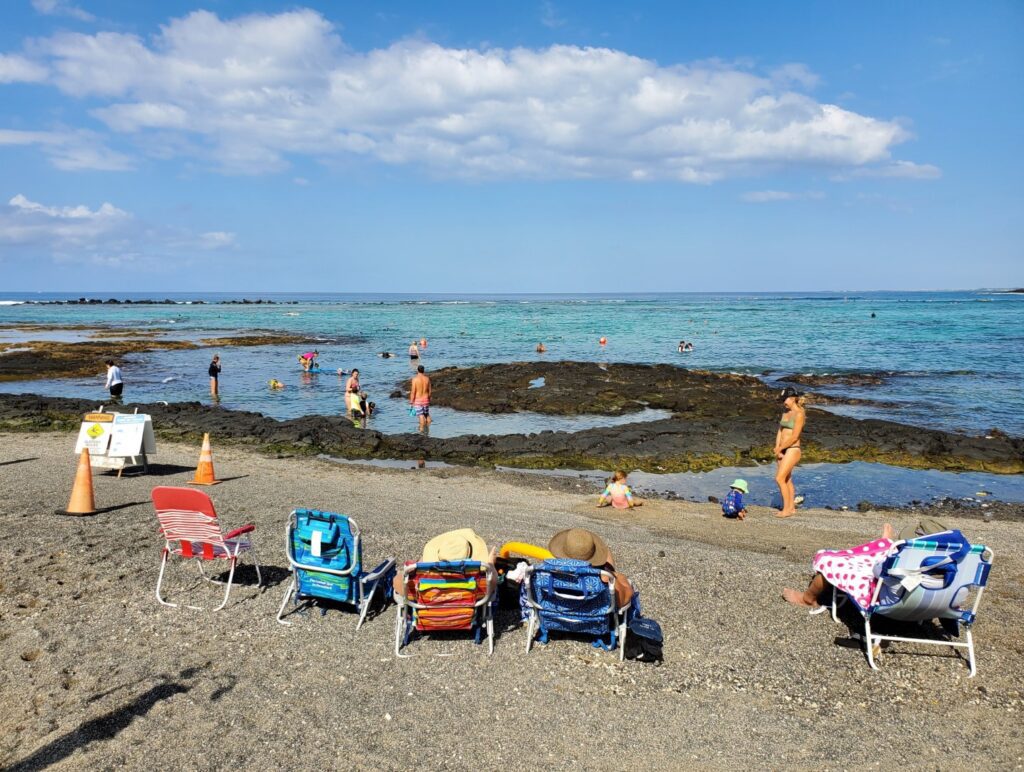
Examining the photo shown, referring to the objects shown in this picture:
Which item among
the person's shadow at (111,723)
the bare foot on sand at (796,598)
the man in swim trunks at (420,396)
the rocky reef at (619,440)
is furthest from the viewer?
the man in swim trunks at (420,396)

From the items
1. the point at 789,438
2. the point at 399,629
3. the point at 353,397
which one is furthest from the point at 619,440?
the point at 399,629

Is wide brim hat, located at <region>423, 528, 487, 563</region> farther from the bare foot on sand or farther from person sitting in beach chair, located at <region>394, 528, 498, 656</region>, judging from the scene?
the bare foot on sand

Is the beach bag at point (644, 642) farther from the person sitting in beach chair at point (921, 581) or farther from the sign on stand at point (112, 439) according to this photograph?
the sign on stand at point (112, 439)

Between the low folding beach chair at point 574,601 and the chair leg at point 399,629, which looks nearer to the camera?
the low folding beach chair at point 574,601

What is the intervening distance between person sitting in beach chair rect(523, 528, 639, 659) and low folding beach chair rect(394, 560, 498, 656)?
41 cm

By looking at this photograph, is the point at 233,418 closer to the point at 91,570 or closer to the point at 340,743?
the point at 91,570

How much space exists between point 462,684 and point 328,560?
1.85 meters

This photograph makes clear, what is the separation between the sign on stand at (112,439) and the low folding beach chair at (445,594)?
362 inches

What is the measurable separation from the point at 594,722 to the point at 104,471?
11855 mm

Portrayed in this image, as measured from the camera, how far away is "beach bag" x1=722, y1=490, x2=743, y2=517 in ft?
39.0

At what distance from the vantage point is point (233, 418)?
21.1m

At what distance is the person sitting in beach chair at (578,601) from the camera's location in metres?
6.19

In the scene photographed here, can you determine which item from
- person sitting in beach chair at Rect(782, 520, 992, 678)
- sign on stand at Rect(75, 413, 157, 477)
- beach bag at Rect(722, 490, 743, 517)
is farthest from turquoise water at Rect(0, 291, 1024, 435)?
person sitting in beach chair at Rect(782, 520, 992, 678)

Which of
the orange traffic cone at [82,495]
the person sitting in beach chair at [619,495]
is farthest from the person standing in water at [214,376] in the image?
the person sitting in beach chair at [619,495]
